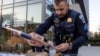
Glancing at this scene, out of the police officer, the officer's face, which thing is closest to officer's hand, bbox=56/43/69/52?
the police officer

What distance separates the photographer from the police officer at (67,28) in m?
1.49

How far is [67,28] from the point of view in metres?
1.49

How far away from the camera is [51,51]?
1.43 m

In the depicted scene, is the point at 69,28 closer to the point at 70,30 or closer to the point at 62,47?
the point at 70,30

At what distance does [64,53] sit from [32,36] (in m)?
0.26

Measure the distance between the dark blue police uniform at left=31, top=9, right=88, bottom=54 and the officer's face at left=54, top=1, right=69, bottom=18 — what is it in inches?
0.9

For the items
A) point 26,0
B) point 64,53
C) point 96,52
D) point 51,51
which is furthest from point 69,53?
point 26,0

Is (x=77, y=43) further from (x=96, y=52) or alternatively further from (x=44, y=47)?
(x=96, y=52)

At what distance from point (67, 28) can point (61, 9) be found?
0.11 meters

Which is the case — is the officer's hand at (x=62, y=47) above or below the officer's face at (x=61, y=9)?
below

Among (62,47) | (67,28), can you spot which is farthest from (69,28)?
(62,47)

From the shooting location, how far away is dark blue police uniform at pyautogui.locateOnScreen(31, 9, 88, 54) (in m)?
1.50

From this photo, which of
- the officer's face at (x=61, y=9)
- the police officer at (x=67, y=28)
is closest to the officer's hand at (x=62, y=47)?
the police officer at (x=67, y=28)

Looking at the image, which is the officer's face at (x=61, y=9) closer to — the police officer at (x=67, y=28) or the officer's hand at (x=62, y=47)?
the police officer at (x=67, y=28)
